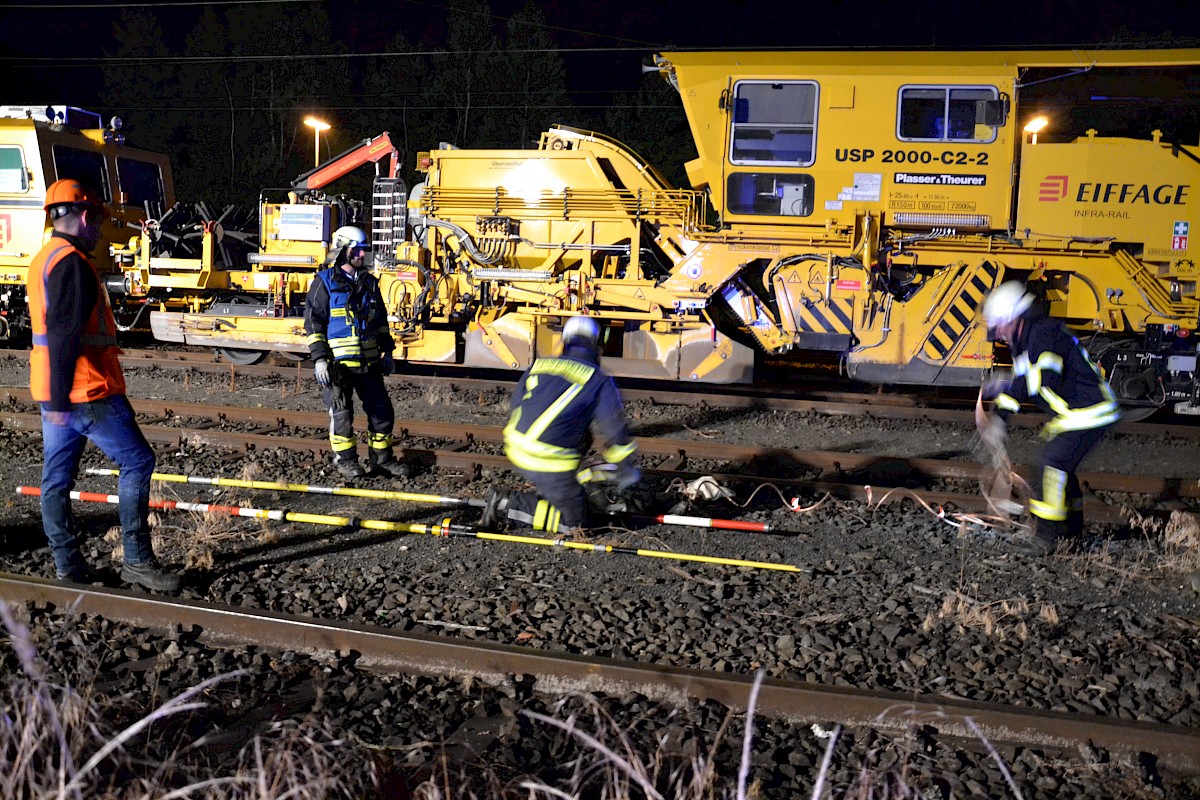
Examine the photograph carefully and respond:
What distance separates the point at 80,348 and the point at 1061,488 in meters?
5.16

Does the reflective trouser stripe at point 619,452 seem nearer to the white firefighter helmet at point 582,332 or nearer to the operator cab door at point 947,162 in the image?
the white firefighter helmet at point 582,332

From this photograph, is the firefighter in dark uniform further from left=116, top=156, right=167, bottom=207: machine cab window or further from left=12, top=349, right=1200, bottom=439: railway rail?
left=116, top=156, right=167, bottom=207: machine cab window

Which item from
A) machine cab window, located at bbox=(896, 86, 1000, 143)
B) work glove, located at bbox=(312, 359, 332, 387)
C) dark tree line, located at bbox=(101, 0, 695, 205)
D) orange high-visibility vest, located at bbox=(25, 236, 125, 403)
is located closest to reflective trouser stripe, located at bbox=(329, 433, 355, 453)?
work glove, located at bbox=(312, 359, 332, 387)

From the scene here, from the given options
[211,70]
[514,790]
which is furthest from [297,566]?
[211,70]

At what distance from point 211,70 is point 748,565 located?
38601 mm

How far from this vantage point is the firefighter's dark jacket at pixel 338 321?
6.62 metres

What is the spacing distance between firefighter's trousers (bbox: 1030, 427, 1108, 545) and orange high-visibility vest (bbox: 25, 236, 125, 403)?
196 inches

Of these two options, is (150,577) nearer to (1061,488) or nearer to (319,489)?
(319,489)

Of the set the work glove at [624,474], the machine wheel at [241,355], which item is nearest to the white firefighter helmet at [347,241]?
the work glove at [624,474]

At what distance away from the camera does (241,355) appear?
11.9 meters

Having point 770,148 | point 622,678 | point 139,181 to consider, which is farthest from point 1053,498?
point 139,181

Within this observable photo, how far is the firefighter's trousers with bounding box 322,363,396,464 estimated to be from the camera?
6605mm

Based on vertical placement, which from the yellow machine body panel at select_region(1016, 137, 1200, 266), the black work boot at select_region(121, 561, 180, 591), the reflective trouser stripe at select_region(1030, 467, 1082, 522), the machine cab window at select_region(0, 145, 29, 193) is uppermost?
the machine cab window at select_region(0, 145, 29, 193)

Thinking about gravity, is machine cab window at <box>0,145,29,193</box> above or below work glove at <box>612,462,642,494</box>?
above
